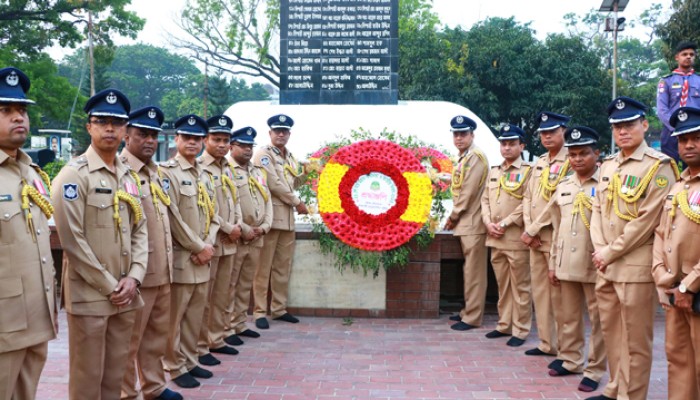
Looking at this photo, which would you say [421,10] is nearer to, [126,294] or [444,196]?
[444,196]

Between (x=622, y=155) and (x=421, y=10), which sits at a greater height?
(x=421, y=10)

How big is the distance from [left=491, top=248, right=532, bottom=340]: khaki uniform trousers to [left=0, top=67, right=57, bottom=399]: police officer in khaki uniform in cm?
415

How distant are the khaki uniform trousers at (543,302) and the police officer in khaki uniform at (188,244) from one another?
2.74 metres

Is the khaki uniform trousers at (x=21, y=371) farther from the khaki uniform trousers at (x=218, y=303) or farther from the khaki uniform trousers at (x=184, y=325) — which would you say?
the khaki uniform trousers at (x=218, y=303)

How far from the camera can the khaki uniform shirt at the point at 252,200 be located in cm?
594

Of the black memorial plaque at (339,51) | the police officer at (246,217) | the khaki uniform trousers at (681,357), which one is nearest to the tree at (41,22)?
the black memorial plaque at (339,51)

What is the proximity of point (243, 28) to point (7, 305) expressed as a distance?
2513 cm

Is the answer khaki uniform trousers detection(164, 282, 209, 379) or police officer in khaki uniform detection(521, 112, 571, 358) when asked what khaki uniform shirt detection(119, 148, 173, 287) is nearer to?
khaki uniform trousers detection(164, 282, 209, 379)

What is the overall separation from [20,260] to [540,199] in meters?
4.04

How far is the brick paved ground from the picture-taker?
14.9ft

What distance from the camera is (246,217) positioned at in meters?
5.97

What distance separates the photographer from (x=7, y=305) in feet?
9.28

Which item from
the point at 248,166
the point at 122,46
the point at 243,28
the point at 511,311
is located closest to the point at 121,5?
the point at 243,28

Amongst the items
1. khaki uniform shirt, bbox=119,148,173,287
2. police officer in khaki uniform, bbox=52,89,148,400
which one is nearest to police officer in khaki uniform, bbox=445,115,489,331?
khaki uniform shirt, bbox=119,148,173,287
